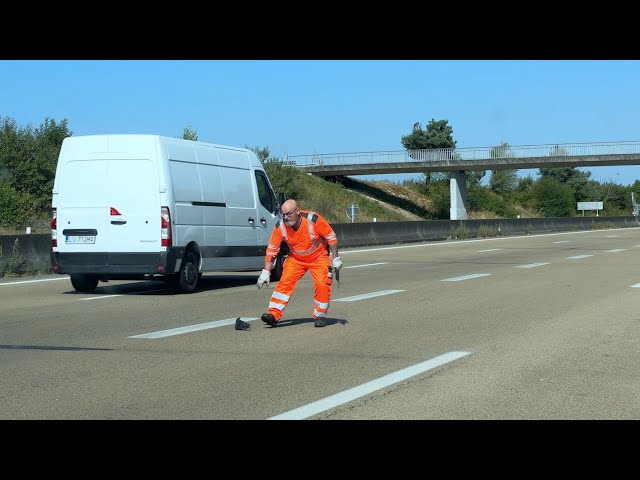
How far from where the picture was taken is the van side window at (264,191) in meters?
19.5

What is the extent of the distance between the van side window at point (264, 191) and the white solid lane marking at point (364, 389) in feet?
32.8

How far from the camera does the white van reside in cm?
1642

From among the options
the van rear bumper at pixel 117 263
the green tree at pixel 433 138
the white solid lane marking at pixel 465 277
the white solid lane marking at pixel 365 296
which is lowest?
the white solid lane marking at pixel 465 277

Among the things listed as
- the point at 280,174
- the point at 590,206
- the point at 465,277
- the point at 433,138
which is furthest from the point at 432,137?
the point at 465,277

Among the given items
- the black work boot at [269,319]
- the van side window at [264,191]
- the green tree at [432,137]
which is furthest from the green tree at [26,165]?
the green tree at [432,137]

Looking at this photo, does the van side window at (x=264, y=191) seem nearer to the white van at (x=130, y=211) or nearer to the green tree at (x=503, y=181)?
the white van at (x=130, y=211)

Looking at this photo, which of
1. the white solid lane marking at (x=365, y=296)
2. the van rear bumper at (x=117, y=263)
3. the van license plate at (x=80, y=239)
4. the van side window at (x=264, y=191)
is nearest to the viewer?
the white solid lane marking at (x=365, y=296)

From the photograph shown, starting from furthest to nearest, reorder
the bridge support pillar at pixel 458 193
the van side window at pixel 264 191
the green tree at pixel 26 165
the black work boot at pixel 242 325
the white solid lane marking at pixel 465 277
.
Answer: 1. the bridge support pillar at pixel 458 193
2. the green tree at pixel 26 165
3. the white solid lane marking at pixel 465 277
4. the van side window at pixel 264 191
5. the black work boot at pixel 242 325

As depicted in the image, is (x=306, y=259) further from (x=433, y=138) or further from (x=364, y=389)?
(x=433, y=138)

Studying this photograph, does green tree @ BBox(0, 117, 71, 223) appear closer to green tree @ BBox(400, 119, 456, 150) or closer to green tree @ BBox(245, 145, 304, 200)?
green tree @ BBox(245, 145, 304, 200)
